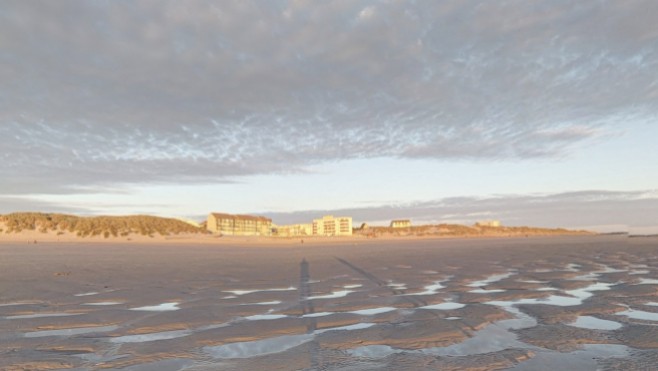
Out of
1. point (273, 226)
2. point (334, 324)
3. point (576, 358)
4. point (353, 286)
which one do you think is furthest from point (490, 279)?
point (273, 226)

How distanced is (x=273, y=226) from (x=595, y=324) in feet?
412

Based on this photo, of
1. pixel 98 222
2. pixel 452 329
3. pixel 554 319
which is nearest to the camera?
pixel 452 329

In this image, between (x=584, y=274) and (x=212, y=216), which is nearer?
(x=584, y=274)

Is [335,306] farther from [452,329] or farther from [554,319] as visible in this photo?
[554,319]

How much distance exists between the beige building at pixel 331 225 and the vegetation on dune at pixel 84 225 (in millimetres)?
79371

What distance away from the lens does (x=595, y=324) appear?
6664 mm

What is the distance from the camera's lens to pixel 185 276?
14484 millimetres

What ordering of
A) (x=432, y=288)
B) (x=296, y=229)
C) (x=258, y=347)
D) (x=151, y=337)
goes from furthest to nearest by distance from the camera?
(x=296, y=229) < (x=432, y=288) < (x=151, y=337) < (x=258, y=347)

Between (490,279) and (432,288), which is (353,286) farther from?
(490,279)

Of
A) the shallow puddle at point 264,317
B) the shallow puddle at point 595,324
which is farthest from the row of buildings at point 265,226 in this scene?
the shallow puddle at point 595,324

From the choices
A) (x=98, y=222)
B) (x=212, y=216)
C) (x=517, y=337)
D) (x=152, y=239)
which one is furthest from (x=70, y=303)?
(x=212, y=216)

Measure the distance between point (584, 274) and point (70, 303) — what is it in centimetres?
1438

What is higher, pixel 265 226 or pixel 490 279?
pixel 265 226

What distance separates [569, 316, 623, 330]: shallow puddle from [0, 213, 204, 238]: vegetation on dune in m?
47.1
